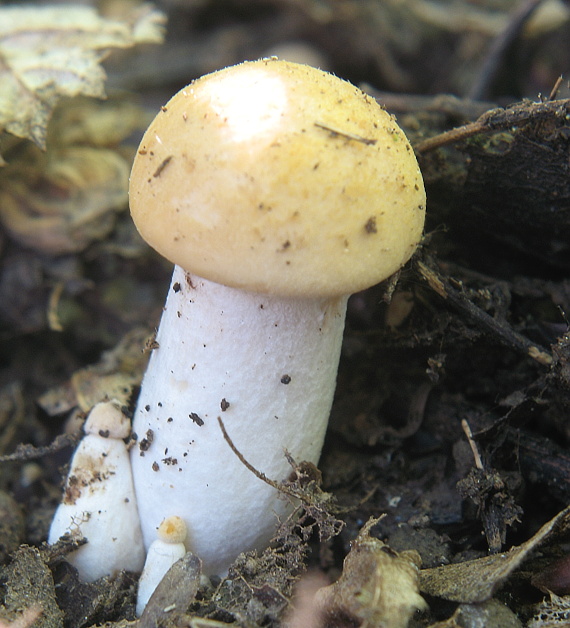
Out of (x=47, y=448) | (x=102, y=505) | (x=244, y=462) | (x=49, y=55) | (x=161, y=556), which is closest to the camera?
(x=244, y=462)

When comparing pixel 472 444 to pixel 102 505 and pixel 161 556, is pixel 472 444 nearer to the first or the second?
pixel 161 556

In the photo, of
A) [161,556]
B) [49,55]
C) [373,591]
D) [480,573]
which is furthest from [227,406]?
[49,55]

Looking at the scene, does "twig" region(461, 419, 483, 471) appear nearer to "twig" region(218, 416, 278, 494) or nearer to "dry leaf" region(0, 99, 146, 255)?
"twig" region(218, 416, 278, 494)

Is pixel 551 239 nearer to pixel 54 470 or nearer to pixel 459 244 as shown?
pixel 459 244

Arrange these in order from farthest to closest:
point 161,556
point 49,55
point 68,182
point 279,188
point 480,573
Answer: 1. point 68,182
2. point 49,55
3. point 161,556
4. point 480,573
5. point 279,188

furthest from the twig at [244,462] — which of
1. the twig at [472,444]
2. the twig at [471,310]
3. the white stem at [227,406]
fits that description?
the twig at [471,310]

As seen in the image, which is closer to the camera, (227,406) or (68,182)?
(227,406)

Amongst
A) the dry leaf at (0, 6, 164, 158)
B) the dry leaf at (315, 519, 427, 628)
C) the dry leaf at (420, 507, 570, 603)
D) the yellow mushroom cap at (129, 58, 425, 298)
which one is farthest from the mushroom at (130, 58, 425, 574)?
the dry leaf at (0, 6, 164, 158)
